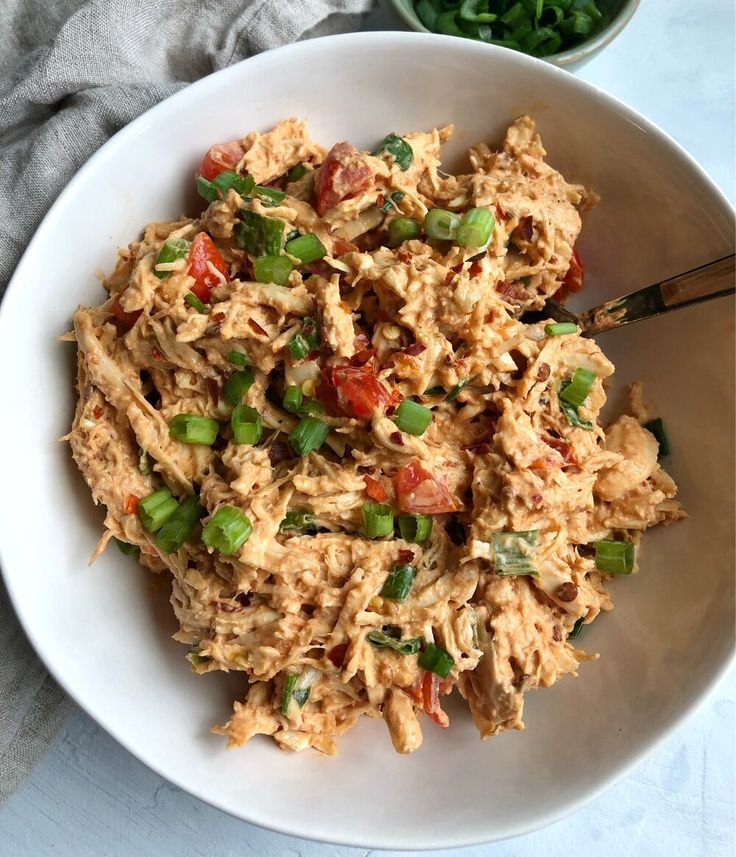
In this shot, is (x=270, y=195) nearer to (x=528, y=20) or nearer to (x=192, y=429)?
(x=192, y=429)

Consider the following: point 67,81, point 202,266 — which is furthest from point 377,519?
point 67,81

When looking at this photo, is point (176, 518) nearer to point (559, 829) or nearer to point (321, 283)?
point (321, 283)

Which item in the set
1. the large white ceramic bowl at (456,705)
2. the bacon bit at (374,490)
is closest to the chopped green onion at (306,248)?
the large white ceramic bowl at (456,705)

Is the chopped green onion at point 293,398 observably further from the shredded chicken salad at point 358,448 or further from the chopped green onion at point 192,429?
the chopped green onion at point 192,429

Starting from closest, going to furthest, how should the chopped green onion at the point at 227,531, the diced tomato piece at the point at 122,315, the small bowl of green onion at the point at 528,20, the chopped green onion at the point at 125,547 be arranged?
the chopped green onion at the point at 227,531
the diced tomato piece at the point at 122,315
the chopped green onion at the point at 125,547
the small bowl of green onion at the point at 528,20

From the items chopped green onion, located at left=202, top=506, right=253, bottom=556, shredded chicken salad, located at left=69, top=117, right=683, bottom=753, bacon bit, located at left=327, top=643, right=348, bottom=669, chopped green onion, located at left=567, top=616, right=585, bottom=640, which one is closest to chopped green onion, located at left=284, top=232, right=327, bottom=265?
shredded chicken salad, located at left=69, top=117, right=683, bottom=753
